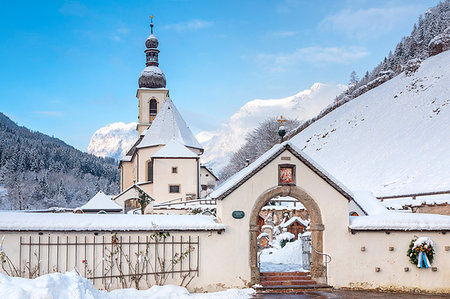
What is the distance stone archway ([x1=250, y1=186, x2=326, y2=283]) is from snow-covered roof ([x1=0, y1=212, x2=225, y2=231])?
1.28 m

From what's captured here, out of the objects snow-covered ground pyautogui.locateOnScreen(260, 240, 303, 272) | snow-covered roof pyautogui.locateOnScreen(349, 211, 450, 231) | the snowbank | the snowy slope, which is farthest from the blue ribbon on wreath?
the snowy slope

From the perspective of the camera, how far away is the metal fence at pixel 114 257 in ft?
48.4

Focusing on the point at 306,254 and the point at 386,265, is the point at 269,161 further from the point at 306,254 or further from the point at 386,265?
the point at 386,265

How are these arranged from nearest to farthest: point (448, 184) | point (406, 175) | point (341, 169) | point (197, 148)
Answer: point (448, 184) → point (406, 175) → point (341, 169) → point (197, 148)

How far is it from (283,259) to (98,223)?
9.81 metres

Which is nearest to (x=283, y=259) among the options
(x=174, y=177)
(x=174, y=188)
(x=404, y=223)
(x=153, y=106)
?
(x=404, y=223)

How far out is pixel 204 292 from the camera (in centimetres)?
1580

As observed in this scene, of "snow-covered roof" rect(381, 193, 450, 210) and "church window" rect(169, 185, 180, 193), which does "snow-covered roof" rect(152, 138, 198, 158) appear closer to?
"church window" rect(169, 185, 180, 193)

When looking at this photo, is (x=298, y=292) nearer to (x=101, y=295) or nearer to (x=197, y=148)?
(x=101, y=295)

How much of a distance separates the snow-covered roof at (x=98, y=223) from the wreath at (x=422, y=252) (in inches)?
270

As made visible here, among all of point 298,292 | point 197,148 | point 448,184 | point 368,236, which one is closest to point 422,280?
point 368,236

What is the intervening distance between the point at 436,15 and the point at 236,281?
254 ft

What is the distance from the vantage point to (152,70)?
6391cm

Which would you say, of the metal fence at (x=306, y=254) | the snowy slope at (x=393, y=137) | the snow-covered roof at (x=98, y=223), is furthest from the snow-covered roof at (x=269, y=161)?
the snowy slope at (x=393, y=137)
